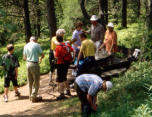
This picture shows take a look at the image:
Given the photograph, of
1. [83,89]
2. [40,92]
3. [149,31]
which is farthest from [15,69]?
[149,31]

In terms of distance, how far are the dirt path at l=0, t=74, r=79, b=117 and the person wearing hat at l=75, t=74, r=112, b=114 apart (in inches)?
34.0

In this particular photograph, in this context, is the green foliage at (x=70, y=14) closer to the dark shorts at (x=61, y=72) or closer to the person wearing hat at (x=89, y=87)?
the dark shorts at (x=61, y=72)

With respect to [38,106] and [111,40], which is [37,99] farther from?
[111,40]

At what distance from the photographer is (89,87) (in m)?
4.73

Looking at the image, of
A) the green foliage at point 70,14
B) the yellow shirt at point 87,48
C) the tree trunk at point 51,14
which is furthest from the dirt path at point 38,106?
the green foliage at point 70,14

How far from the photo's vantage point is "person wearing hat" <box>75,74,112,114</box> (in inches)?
178

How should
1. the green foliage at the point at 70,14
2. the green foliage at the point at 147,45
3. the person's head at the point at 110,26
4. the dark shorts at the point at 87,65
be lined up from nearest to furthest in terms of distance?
the dark shorts at the point at 87,65, the green foliage at the point at 147,45, the person's head at the point at 110,26, the green foliage at the point at 70,14

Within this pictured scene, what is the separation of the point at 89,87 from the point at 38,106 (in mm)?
2703

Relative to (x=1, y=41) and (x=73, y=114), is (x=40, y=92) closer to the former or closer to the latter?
(x=73, y=114)

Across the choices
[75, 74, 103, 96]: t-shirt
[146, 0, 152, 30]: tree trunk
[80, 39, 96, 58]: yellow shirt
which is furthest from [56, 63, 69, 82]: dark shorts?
[146, 0, 152, 30]: tree trunk

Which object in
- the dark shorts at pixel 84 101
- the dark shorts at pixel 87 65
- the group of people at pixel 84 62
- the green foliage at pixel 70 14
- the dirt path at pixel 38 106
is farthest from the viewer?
the green foliage at pixel 70 14

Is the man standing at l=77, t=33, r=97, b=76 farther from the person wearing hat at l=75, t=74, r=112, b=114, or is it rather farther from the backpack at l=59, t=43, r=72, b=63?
the person wearing hat at l=75, t=74, r=112, b=114

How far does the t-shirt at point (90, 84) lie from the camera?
4543 mm

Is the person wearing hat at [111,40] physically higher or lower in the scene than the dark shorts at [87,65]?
higher
